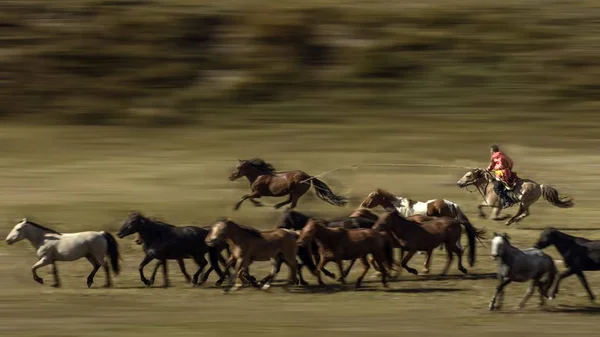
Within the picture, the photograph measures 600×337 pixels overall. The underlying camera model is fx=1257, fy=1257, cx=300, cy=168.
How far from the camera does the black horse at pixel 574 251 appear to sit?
15.0m

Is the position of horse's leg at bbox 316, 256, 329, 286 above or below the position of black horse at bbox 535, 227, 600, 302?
below

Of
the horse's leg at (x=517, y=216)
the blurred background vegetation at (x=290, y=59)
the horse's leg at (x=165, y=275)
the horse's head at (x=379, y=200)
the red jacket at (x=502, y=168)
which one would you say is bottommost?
the horse's leg at (x=165, y=275)

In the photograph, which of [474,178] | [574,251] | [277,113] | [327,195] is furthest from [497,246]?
[277,113]

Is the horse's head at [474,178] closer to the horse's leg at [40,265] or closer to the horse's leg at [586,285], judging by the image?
the horse's leg at [586,285]

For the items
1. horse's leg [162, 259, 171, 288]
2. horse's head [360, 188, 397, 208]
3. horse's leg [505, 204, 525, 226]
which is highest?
horse's head [360, 188, 397, 208]

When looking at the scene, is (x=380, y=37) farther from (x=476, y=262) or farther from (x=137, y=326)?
(x=137, y=326)

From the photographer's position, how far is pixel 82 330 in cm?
1362

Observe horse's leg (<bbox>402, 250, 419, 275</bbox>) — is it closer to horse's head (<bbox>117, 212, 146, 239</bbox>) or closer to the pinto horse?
the pinto horse

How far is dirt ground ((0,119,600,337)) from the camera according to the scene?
14047 millimetres

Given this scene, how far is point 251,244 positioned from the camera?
1566 centimetres

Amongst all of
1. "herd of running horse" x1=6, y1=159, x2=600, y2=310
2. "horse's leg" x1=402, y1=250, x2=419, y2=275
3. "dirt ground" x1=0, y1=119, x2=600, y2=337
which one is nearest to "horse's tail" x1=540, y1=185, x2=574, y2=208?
"dirt ground" x1=0, y1=119, x2=600, y2=337

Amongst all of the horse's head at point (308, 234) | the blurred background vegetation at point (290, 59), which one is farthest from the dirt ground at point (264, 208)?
the blurred background vegetation at point (290, 59)

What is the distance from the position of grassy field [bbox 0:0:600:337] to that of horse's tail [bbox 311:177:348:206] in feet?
2.11

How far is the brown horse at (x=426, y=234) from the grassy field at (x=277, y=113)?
0.31 meters
